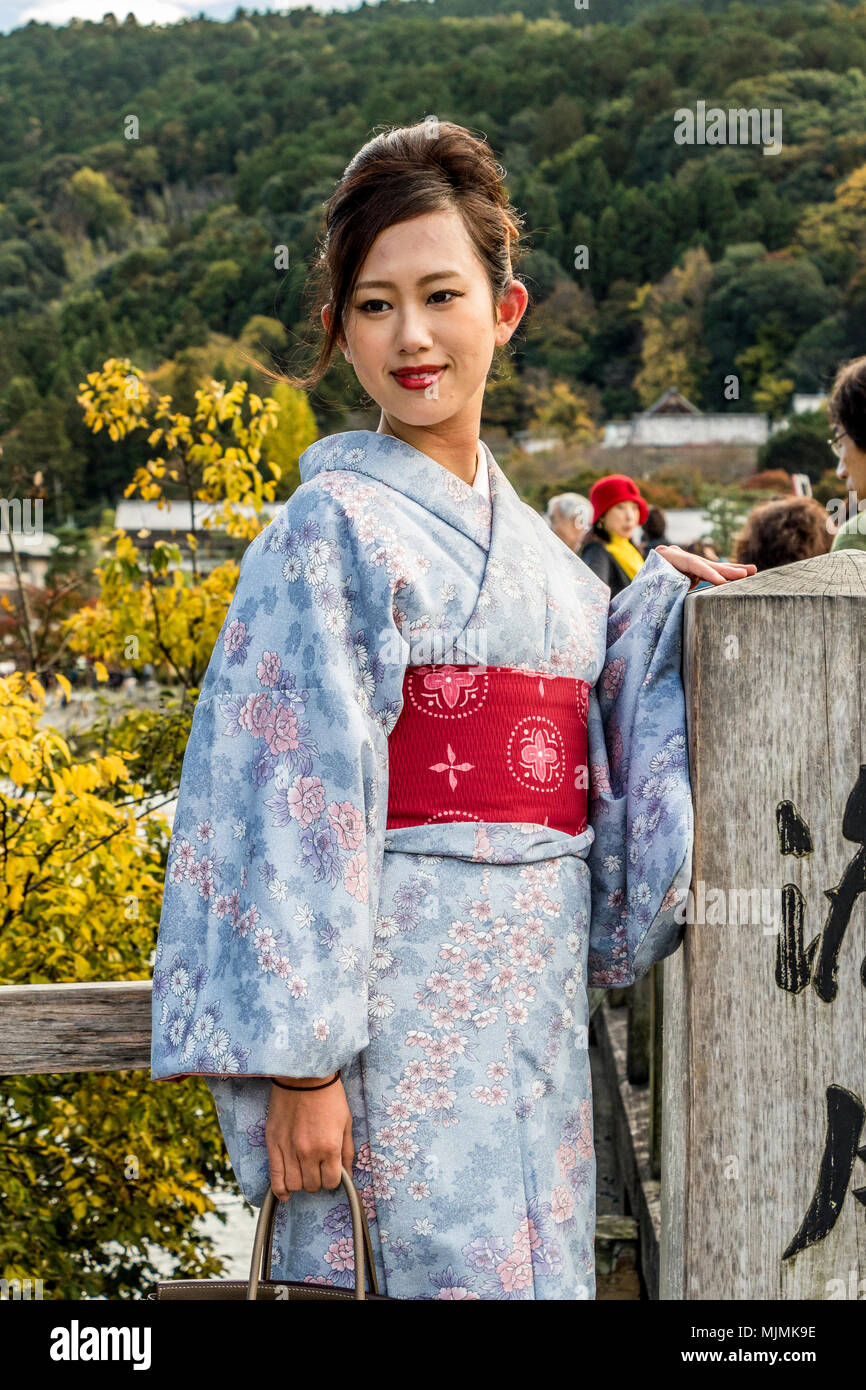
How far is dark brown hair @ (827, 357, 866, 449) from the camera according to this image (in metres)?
2.86

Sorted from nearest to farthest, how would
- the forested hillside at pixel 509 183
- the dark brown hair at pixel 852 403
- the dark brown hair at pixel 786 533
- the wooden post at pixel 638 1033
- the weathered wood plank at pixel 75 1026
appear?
the weathered wood plank at pixel 75 1026 → the dark brown hair at pixel 852 403 → the wooden post at pixel 638 1033 → the dark brown hair at pixel 786 533 → the forested hillside at pixel 509 183

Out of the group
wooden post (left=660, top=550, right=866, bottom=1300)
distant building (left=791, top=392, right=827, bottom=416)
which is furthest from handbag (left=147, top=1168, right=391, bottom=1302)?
distant building (left=791, top=392, right=827, bottom=416)

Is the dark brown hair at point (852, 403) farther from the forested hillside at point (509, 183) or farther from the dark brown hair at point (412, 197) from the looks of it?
the forested hillside at point (509, 183)

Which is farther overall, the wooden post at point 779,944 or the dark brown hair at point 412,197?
the dark brown hair at point 412,197

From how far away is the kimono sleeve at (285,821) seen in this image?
1376mm

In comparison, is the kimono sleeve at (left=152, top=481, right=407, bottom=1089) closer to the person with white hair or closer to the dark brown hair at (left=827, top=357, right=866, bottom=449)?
the dark brown hair at (left=827, top=357, right=866, bottom=449)

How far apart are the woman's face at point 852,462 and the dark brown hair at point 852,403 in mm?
13

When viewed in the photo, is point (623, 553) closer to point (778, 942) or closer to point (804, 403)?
point (778, 942)

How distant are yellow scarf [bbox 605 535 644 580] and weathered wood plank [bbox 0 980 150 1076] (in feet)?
12.6

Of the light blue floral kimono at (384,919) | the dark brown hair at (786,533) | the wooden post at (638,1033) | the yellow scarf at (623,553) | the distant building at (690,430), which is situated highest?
the distant building at (690,430)

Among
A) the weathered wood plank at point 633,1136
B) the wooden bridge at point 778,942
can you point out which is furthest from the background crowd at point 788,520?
the weathered wood plank at point 633,1136

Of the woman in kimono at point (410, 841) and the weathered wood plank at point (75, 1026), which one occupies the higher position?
the woman in kimono at point (410, 841)

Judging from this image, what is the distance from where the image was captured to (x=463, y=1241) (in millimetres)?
1430
